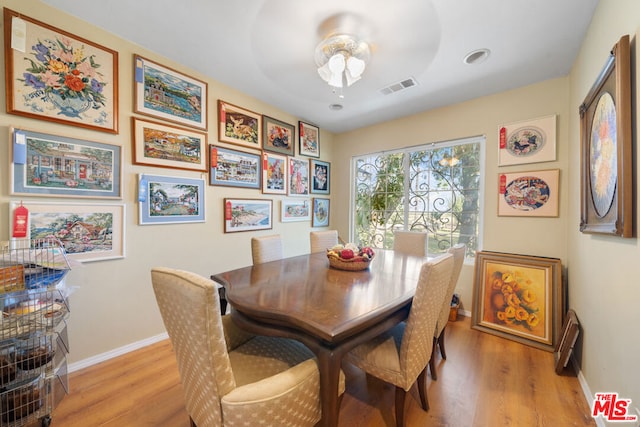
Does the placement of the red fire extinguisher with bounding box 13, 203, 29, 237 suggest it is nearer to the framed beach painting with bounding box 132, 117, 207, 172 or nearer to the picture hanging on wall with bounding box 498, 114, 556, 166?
the framed beach painting with bounding box 132, 117, 207, 172

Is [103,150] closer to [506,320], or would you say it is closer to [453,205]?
[453,205]

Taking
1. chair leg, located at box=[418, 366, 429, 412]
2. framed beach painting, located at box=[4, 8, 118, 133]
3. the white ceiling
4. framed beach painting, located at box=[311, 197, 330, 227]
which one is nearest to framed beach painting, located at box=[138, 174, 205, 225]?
framed beach painting, located at box=[4, 8, 118, 133]

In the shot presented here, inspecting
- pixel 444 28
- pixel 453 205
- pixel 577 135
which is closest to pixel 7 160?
pixel 444 28

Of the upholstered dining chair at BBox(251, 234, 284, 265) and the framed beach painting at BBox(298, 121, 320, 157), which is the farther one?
the framed beach painting at BBox(298, 121, 320, 157)

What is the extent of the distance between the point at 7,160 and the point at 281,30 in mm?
1991

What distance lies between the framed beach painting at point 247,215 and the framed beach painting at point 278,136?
71 cm

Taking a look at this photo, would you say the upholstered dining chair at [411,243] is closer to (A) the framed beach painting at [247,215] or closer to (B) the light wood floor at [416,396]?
(B) the light wood floor at [416,396]

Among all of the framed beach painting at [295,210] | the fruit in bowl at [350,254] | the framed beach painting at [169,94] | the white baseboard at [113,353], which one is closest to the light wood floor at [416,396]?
the white baseboard at [113,353]

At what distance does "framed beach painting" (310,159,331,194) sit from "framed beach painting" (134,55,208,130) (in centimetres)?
173

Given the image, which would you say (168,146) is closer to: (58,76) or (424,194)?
(58,76)

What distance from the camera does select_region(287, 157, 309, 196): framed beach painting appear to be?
348 centimetres

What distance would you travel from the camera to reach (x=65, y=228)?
70.3 inches

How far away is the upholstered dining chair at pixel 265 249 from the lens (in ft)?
7.29

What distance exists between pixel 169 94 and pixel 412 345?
9.07 feet
